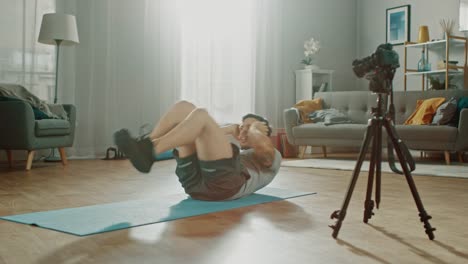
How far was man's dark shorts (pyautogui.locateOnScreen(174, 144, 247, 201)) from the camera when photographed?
300cm

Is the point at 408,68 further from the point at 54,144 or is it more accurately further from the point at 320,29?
the point at 54,144

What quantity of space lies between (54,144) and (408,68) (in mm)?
5067

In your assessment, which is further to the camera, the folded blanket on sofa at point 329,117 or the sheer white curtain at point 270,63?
the sheer white curtain at point 270,63

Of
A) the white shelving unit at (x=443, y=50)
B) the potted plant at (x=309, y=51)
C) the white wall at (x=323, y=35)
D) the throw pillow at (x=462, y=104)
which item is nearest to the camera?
the throw pillow at (x=462, y=104)

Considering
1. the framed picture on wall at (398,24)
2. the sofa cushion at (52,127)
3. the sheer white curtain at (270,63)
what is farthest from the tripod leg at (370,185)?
the framed picture on wall at (398,24)

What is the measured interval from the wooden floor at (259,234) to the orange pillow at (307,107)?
3.01 m

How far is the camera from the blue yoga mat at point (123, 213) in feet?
8.27

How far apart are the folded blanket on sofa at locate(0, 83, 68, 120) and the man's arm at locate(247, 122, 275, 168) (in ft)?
9.54

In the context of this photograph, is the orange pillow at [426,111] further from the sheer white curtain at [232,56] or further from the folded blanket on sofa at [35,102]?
the folded blanket on sofa at [35,102]

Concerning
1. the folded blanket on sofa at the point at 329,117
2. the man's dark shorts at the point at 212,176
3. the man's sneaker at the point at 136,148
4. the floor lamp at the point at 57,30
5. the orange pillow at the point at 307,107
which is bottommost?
the man's dark shorts at the point at 212,176

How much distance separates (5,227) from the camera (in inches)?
99.5

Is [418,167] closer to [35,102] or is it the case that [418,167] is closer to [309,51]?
[309,51]

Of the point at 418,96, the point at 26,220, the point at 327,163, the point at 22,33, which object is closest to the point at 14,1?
the point at 22,33

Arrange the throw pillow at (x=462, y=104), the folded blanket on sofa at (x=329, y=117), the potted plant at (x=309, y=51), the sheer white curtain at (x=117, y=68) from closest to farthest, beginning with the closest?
the throw pillow at (x=462, y=104), the sheer white curtain at (x=117, y=68), the folded blanket on sofa at (x=329, y=117), the potted plant at (x=309, y=51)
